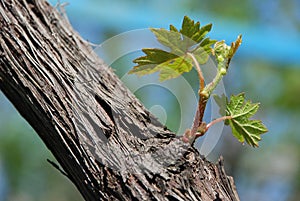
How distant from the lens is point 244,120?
83 centimetres

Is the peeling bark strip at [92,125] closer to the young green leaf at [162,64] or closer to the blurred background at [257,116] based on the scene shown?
the young green leaf at [162,64]

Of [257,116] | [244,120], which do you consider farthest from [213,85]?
[257,116]

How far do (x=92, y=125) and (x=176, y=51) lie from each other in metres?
0.17

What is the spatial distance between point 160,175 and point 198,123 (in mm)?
91

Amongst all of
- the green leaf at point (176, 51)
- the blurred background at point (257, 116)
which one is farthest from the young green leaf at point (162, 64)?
the blurred background at point (257, 116)

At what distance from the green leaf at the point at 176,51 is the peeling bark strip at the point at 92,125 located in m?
0.10

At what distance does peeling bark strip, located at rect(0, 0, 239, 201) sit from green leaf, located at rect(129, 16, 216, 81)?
96mm

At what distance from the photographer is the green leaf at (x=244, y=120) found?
832mm

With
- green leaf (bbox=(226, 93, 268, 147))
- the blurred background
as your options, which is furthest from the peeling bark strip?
the blurred background

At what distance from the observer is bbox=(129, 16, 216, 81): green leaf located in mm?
827

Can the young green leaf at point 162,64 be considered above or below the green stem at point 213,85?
above

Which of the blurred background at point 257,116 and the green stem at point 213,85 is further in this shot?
the blurred background at point 257,116

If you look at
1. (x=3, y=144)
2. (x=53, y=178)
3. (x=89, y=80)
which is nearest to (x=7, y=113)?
(x=3, y=144)

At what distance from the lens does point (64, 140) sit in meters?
0.87
